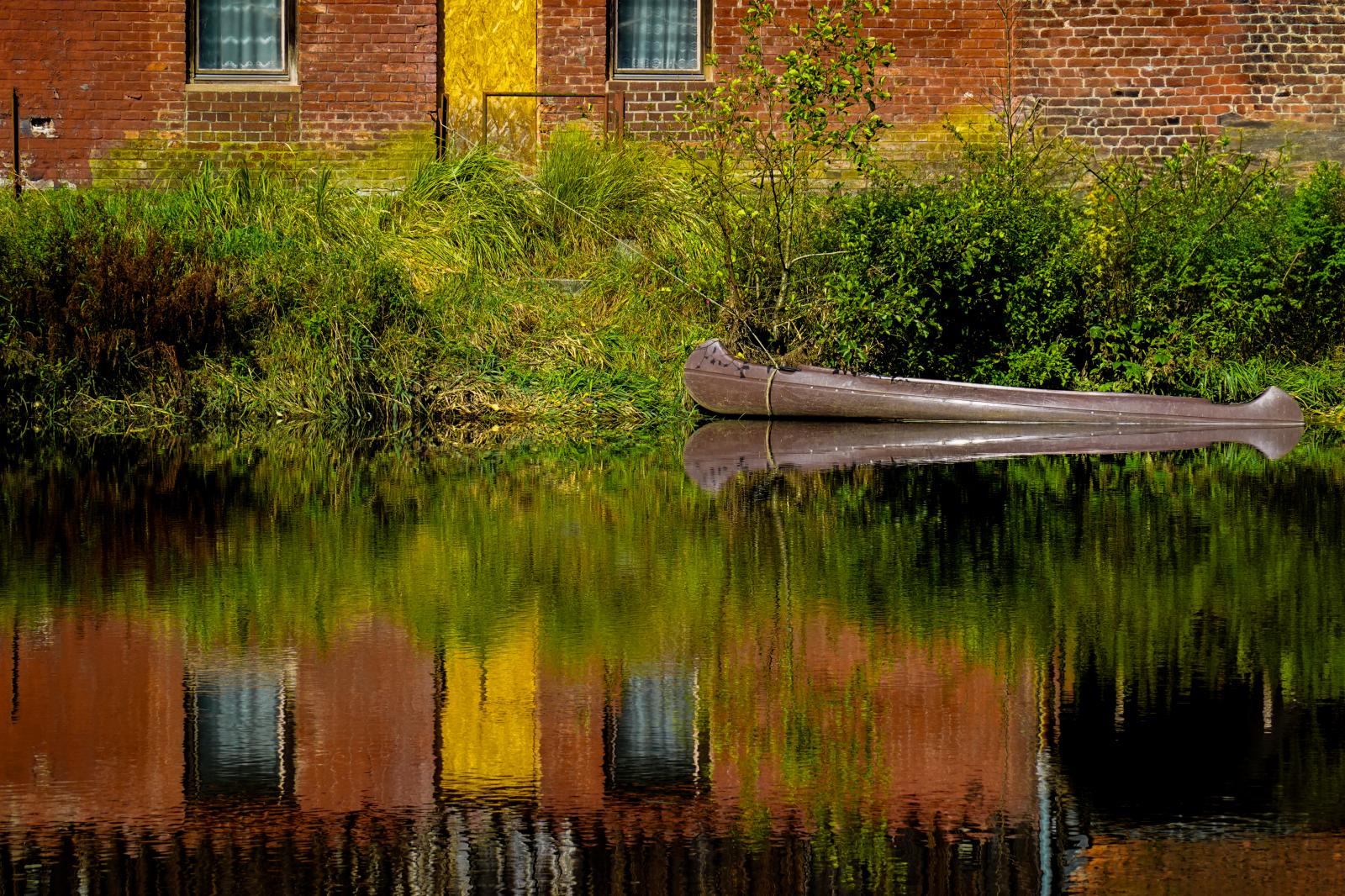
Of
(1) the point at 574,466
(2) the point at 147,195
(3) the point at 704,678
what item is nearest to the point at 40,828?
(3) the point at 704,678

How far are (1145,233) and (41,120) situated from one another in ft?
34.7

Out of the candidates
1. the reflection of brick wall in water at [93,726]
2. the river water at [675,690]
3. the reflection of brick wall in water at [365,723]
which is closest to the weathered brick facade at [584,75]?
the river water at [675,690]

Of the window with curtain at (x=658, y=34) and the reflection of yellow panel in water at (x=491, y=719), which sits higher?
the window with curtain at (x=658, y=34)

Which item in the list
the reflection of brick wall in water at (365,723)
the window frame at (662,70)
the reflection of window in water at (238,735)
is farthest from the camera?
the window frame at (662,70)

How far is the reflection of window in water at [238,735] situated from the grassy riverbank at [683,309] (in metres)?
8.13

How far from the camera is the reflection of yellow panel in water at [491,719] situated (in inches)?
203

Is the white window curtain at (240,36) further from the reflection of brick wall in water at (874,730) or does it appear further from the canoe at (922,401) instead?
the reflection of brick wall in water at (874,730)

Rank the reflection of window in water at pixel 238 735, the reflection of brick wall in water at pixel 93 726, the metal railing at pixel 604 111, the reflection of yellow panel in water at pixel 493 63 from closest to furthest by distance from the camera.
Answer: the reflection of brick wall in water at pixel 93 726, the reflection of window in water at pixel 238 735, the metal railing at pixel 604 111, the reflection of yellow panel in water at pixel 493 63

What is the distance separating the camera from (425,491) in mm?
10648

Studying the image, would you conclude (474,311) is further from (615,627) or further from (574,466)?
(615,627)

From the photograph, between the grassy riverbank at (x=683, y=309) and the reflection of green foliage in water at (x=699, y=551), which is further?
the grassy riverbank at (x=683, y=309)

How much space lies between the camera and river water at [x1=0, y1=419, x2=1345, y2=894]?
4.54 m

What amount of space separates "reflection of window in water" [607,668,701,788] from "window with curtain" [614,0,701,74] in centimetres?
1327

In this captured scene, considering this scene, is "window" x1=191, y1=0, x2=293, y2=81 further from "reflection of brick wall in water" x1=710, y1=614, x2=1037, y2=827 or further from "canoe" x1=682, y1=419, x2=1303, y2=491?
"reflection of brick wall in water" x1=710, y1=614, x2=1037, y2=827
